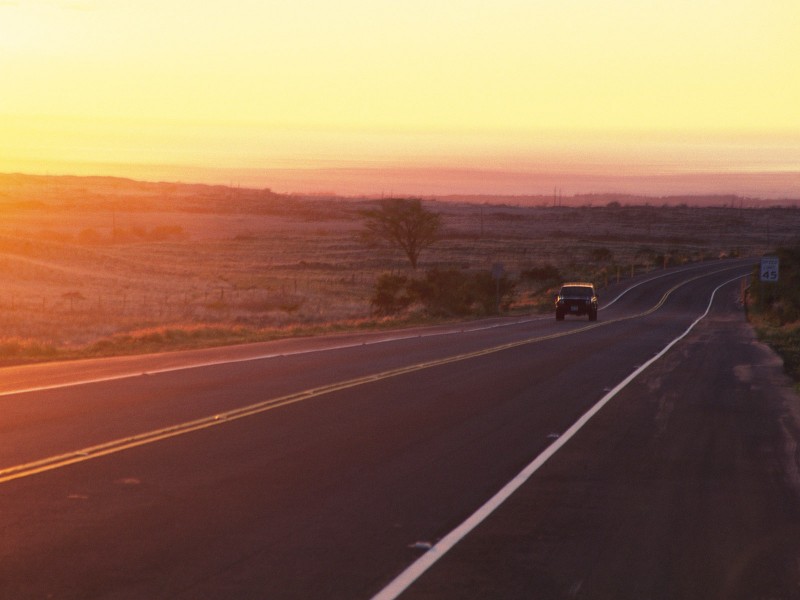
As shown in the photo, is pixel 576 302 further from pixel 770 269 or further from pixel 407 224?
pixel 407 224

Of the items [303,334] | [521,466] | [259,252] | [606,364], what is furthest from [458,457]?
[259,252]

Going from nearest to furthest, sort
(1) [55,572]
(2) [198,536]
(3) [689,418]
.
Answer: (1) [55,572] → (2) [198,536] → (3) [689,418]

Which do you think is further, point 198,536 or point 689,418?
point 689,418

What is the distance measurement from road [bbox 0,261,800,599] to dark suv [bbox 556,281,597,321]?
2812 cm

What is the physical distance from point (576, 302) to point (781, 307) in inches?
525

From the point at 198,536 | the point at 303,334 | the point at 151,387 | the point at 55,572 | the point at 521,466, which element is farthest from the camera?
the point at 303,334

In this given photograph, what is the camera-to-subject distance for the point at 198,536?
7406mm

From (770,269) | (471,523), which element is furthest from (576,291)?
(471,523)

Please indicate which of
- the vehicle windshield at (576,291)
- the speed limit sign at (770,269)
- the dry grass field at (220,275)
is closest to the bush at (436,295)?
the dry grass field at (220,275)

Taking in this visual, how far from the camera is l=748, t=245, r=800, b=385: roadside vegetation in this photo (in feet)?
114

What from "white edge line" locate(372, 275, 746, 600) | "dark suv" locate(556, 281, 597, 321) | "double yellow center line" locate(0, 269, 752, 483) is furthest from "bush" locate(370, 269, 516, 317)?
"white edge line" locate(372, 275, 746, 600)

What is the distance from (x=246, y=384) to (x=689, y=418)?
23.1 feet

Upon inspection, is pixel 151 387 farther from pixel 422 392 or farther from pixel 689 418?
pixel 689 418

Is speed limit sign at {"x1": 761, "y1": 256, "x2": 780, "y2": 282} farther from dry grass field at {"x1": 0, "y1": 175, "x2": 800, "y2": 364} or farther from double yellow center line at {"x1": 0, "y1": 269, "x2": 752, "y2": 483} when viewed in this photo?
double yellow center line at {"x1": 0, "y1": 269, "x2": 752, "y2": 483}
